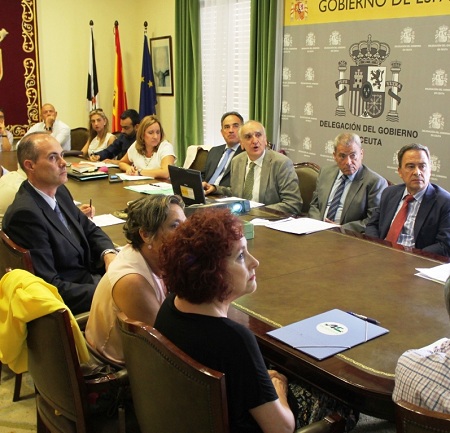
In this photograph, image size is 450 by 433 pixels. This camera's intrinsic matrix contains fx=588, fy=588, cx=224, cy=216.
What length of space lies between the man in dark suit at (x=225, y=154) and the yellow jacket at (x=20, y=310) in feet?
9.53

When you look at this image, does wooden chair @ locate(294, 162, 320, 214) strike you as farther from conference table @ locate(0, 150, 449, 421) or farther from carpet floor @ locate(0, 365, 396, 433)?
carpet floor @ locate(0, 365, 396, 433)

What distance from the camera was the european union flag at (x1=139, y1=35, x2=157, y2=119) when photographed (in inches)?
281

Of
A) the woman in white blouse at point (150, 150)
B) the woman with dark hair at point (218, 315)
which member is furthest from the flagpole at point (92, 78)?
the woman with dark hair at point (218, 315)

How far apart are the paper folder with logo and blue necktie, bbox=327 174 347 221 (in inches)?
69.7

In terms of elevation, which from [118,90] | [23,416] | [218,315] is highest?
[118,90]

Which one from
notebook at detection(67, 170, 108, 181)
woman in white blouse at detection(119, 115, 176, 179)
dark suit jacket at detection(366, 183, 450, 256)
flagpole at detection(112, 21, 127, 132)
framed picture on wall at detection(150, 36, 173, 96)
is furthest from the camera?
flagpole at detection(112, 21, 127, 132)

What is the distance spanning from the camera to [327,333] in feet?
5.81

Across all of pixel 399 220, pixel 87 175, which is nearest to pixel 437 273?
pixel 399 220

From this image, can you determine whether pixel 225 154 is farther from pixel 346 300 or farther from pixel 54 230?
pixel 346 300

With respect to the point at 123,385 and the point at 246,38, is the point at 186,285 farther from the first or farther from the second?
the point at 246,38

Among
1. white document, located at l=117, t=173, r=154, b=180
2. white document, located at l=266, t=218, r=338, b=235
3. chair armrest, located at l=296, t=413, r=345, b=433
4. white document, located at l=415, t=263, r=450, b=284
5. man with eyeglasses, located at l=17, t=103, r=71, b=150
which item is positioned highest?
man with eyeglasses, located at l=17, t=103, r=71, b=150

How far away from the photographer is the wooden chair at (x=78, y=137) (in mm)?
6984

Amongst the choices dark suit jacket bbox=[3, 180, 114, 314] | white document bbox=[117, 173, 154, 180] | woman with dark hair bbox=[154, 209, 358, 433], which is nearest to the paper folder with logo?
woman with dark hair bbox=[154, 209, 358, 433]

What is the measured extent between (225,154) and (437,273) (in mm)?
2542
